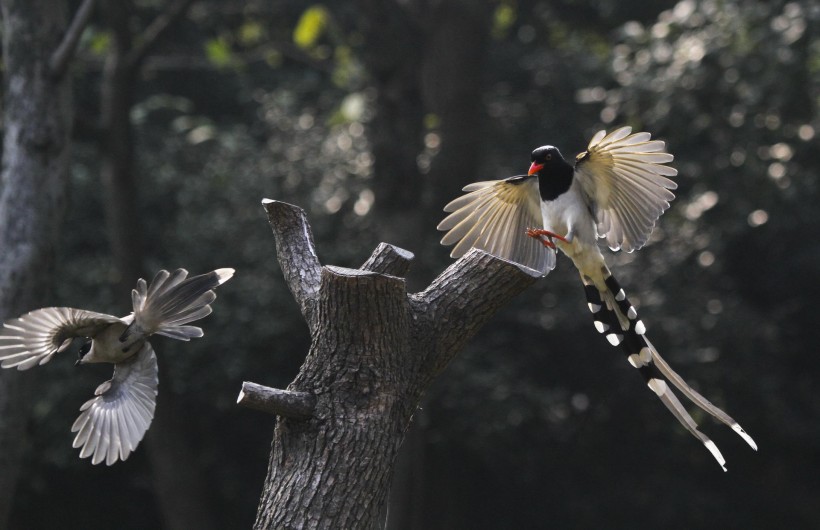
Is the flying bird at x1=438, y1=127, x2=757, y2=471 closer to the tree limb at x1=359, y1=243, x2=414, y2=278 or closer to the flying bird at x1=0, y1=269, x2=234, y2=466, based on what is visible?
the tree limb at x1=359, y1=243, x2=414, y2=278

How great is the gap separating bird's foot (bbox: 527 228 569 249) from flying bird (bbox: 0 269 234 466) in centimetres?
113

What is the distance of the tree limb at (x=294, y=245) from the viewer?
11.6 ft

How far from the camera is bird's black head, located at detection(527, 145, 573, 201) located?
4078 mm

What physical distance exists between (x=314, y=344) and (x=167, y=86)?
7.47 meters

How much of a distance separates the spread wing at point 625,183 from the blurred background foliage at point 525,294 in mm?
2971

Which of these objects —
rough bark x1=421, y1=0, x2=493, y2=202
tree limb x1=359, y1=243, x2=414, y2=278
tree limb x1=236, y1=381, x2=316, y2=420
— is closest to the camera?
tree limb x1=236, y1=381, x2=316, y2=420

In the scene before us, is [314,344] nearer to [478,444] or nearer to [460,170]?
[478,444]

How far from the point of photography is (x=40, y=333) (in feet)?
11.4

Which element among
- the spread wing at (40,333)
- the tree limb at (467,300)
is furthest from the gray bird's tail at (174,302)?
the tree limb at (467,300)

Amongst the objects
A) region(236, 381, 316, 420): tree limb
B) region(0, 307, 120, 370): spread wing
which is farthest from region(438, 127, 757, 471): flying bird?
region(0, 307, 120, 370): spread wing

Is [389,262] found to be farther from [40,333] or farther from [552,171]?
[40,333]

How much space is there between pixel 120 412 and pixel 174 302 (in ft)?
1.35

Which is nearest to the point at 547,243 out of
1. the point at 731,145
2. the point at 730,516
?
the point at 731,145

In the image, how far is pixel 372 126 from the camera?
7348 millimetres
